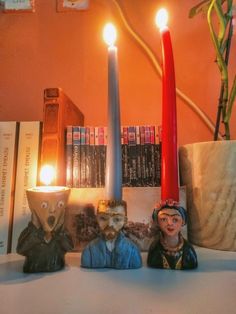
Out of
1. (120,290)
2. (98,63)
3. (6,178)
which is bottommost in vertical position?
(120,290)

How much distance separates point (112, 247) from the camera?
0.38m

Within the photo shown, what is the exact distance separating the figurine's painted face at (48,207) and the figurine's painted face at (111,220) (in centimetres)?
5

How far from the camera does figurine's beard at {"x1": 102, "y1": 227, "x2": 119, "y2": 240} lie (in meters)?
0.38

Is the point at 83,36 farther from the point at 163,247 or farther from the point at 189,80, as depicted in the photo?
the point at 163,247

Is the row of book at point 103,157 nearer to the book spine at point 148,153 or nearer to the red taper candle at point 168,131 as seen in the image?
the book spine at point 148,153

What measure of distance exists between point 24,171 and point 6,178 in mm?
33

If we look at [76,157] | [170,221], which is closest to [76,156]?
[76,157]

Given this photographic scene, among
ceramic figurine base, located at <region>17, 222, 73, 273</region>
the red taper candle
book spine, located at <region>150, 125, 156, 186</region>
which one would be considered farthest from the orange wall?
ceramic figurine base, located at <region>17, 222, 73, 273</region>

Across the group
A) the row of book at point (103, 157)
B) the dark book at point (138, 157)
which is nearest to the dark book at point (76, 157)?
the row of book at point (103, 157)

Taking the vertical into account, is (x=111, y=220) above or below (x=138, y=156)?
below

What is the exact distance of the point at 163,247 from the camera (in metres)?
0.38

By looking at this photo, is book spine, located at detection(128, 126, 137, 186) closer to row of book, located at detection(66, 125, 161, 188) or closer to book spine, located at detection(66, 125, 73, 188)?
row of book, located at detection(66, 125, 161, 188)

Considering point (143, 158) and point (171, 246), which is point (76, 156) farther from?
point (171, 246)

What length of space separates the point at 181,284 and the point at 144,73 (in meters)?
0.51
